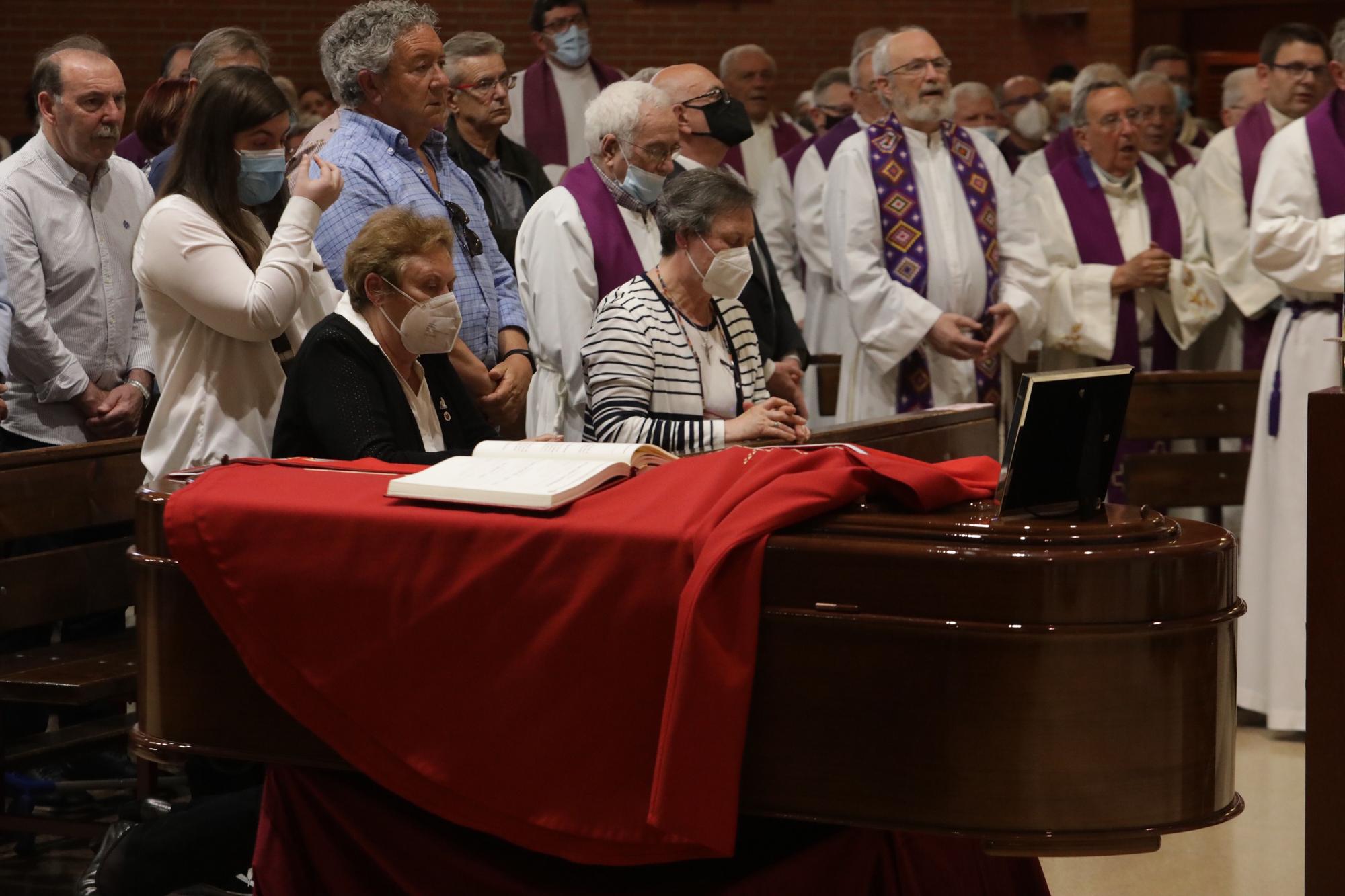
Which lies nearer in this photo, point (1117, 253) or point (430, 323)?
point (430, 323)

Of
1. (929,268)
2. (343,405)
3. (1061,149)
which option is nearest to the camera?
(343,405)

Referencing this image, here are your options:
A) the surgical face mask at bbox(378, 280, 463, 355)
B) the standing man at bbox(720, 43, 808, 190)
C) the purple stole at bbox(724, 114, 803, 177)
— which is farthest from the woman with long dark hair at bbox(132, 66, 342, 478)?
the purple stole at bbox(724, 114, 803, 177)

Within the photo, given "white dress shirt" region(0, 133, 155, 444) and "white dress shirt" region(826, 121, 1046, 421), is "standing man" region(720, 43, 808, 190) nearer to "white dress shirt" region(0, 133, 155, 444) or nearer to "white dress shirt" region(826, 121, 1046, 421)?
"white dress shirt" region(826, 121, 1046, 421)

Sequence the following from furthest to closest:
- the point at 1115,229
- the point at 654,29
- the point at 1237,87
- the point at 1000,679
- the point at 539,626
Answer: the point at 654,29 < the point at 1237,87 < the point at 1115,229 < the point at 539,626 < the point at 1000,679

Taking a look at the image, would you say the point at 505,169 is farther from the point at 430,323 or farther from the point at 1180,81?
the point at 1180,81

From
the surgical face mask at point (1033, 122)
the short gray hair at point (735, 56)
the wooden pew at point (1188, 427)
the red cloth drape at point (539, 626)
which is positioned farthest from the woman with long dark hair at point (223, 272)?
the surgical face mask at point (1033, 122)

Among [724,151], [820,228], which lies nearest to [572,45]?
[820,228]

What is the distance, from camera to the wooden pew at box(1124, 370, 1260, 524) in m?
5.59

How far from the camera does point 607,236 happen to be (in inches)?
181

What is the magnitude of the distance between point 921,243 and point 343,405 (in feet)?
9.29

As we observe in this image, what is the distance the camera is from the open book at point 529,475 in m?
2.50

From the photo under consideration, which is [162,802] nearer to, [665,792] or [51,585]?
[51,585]

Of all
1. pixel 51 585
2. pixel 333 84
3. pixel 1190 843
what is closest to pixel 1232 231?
pixel 1190 843

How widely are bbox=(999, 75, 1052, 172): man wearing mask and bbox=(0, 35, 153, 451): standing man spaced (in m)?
5.79
